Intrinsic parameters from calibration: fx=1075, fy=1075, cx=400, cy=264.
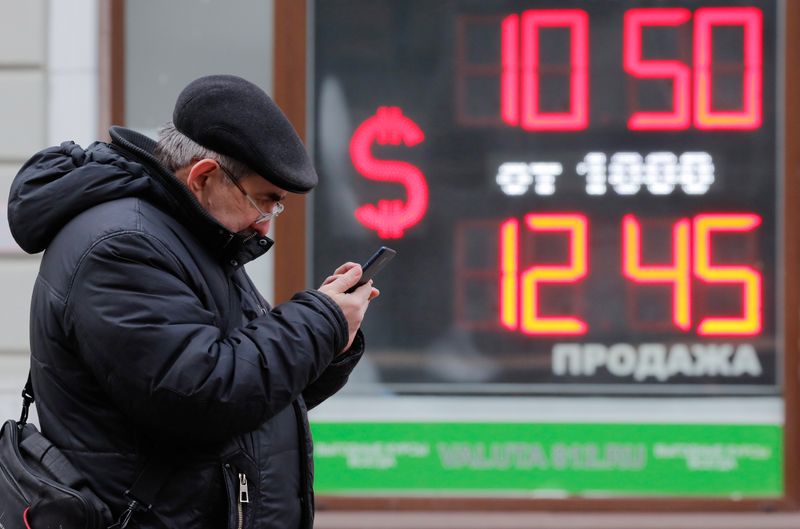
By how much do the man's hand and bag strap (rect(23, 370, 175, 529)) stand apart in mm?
423

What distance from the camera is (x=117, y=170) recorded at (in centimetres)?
204

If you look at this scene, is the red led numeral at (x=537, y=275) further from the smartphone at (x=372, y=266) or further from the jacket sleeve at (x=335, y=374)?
the smartphone at (x=372, y=266)

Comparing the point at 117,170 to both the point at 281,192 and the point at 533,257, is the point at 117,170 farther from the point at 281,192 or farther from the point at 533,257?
the point at 533,257

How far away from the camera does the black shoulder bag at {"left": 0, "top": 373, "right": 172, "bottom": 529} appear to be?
1.90 meters

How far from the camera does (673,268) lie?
4.84m

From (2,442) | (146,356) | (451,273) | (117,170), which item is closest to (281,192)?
→ (117,170)

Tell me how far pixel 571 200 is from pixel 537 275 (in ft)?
1.23

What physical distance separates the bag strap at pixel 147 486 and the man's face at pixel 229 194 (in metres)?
0.48

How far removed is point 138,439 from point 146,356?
185mm

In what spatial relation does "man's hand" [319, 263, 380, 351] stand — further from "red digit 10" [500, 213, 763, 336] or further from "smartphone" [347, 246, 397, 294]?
"red digit 10" [500, 213, 763, 336]

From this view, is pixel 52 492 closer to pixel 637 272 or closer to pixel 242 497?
pixel 242 497

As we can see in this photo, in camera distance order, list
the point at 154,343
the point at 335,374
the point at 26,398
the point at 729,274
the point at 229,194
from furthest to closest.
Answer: the point at 729,274, the point at 335,374, the point at 26,398, the point at 229,194, the point at 154,343

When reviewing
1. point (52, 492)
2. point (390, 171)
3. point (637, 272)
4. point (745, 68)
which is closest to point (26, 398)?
point (52, 492)

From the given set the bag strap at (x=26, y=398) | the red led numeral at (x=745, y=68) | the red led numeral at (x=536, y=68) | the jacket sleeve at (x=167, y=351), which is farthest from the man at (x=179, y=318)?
the red led numeral at (x=745, y=68)
